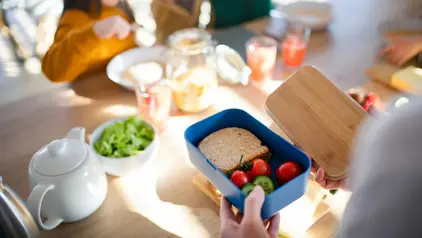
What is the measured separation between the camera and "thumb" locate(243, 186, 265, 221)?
0.63 m

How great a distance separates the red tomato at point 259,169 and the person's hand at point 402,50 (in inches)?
27.8

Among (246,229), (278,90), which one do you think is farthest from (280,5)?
(246,229)

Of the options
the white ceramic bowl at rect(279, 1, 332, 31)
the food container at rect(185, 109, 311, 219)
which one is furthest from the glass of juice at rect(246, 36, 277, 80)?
the food container at rect(185, 109, 311, 219)

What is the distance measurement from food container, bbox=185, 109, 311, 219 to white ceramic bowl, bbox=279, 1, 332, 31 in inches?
26.4

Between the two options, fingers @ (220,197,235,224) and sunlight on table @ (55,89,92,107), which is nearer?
fingers @ (220,197,235,224)

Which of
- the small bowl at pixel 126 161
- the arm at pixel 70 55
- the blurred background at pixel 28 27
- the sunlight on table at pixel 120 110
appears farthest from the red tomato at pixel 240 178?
the blurred background at pixel 28 27

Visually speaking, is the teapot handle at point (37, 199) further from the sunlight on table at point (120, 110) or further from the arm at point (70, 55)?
the arm at point (70, 55)

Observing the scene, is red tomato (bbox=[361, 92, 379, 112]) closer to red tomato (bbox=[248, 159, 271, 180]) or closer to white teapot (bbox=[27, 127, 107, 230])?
red tomato (bbox=[248, 159, 271, 180])

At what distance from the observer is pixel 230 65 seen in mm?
1185

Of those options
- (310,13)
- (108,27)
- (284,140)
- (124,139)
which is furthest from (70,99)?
(310,13)

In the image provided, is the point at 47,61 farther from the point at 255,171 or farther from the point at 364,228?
the point at 364,228

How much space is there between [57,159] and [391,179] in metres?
0.59

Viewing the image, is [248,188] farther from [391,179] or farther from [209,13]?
[209,13]

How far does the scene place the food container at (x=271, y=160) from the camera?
678mm
